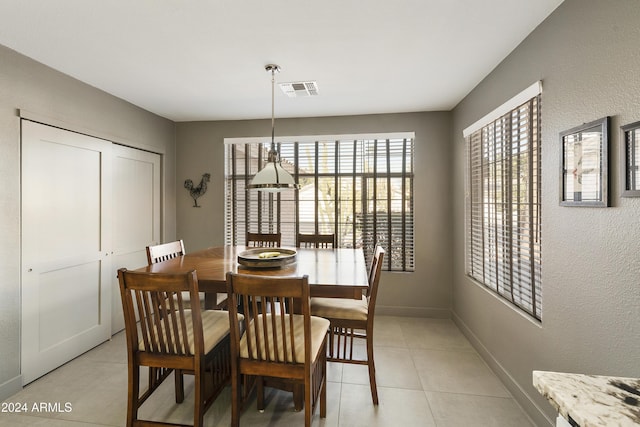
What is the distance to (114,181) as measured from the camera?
3162 millimetres

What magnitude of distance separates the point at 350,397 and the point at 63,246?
270 cm

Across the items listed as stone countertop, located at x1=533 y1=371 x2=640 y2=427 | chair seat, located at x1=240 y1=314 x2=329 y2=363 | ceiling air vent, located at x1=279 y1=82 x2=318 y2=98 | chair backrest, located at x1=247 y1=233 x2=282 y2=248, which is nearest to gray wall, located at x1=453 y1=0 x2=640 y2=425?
stone countertop, located at x1=533 y1=371 x2=640 y2=427

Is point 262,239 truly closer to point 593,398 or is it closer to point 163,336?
point 163,336

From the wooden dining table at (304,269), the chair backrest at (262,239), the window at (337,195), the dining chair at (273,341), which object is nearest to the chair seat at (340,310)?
the wooden dining table at (304,269)

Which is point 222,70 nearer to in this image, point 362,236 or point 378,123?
point 378,123

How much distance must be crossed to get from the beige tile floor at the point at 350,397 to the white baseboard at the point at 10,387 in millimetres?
43

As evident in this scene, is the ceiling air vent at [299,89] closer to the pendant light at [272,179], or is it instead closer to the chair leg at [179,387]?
the pendant light at [272,179]

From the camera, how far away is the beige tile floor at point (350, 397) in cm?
193

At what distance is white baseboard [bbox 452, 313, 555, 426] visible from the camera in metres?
1.84

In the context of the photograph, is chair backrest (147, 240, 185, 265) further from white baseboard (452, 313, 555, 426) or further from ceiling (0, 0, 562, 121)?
white baseboard (452, 313, 555, 426)

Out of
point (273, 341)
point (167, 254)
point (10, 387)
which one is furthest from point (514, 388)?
point (10, 387)

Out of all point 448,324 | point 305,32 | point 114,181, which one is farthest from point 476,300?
point 114,181

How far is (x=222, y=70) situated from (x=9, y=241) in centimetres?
204

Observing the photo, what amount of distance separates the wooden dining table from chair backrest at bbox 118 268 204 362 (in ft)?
0.98
